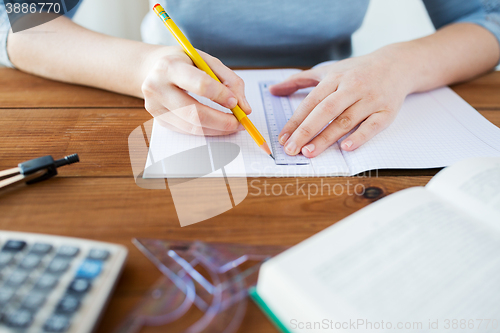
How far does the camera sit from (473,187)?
14.1 inches

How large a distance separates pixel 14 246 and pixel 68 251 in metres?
0.05

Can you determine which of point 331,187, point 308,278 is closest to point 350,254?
point 308,278

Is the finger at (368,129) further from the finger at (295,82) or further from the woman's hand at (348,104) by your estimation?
the finger at (295,82)

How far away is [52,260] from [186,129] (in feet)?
0.83

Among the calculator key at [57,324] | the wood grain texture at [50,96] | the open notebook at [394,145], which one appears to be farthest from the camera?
the wood grain texture at [50,96]

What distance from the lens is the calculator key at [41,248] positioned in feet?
0.91

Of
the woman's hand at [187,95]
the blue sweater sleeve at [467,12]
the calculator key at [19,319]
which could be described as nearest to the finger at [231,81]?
the woman's hand at [187,95]

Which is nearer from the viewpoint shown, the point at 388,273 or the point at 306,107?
the point at 388,273

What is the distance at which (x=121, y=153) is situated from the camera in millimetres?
448

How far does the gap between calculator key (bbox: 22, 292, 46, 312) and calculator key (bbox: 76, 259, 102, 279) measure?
28 mm

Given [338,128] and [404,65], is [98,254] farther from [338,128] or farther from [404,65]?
[404,65]

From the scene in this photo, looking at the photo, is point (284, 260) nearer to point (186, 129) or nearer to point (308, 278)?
point (308, 278)

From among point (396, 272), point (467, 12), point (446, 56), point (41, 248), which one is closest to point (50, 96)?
point (41, 248)

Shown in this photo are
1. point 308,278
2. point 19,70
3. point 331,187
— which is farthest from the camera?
point 19,70
